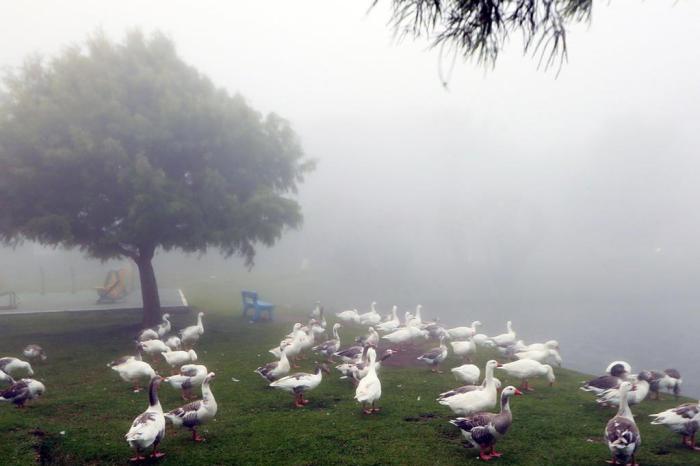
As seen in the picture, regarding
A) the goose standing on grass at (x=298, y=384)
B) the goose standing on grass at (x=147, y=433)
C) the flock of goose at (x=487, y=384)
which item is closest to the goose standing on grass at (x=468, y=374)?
the flock of goose at (x=487, y=384)

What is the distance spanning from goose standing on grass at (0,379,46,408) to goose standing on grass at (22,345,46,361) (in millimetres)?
4588

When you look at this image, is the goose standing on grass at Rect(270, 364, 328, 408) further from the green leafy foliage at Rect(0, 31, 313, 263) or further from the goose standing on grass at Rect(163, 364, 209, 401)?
the green leafy foliage at Rect(0, 31, 313, 263)

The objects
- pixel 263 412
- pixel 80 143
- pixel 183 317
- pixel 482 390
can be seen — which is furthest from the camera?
pixel 183 317

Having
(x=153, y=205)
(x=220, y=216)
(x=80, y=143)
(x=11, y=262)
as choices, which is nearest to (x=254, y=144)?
(x=220, y=216)

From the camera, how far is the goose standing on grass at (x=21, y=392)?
10.5 meters

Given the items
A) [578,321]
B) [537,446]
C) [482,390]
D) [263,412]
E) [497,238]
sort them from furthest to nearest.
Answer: [497,238] → [578,321] → [263,412] → [482,390] → [537,446]

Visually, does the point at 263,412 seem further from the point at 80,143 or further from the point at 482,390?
the point at 80,143

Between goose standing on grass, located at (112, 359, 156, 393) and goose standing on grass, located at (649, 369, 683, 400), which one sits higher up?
goose standing on grass, located at (112, 359, 156, 393)

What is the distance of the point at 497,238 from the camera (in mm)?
71062

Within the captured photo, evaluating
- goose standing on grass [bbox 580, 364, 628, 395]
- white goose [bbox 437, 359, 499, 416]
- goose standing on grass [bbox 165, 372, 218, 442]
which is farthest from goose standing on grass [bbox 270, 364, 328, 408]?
goose standing on grass [bbox 580, 364, 628, 395]

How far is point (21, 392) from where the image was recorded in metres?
10.7

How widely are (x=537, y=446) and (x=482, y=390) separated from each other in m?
1.47

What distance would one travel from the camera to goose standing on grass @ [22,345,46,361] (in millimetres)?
15180

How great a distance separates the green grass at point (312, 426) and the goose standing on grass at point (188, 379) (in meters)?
0.32
